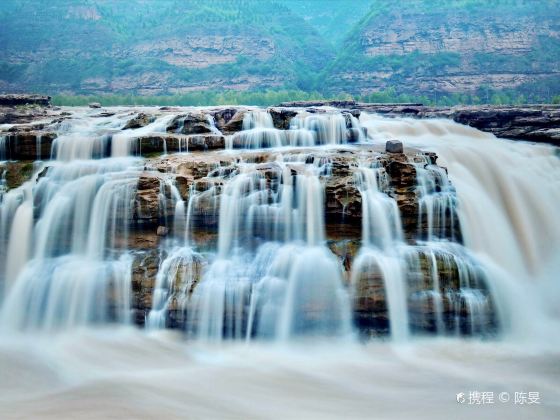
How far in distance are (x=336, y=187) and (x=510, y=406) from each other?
6.48 metres

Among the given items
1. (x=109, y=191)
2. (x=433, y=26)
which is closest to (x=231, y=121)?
(x=109, y=191)

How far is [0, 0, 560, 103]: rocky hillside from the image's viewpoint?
78.1 metres

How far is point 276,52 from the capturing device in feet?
340

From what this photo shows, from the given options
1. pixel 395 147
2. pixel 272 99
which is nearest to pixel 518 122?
pixel 395 147

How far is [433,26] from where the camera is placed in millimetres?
91312

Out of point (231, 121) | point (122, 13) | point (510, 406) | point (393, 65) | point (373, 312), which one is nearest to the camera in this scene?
point (510, 406)

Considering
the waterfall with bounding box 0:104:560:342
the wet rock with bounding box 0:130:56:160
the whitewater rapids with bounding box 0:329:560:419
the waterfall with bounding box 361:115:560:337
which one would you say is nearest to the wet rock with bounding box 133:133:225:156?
the waterfall with bounding box 0:104:560:342

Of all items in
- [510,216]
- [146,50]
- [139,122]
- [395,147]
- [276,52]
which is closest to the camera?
[510,216]

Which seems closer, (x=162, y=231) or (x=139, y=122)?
(x=162, y=231)

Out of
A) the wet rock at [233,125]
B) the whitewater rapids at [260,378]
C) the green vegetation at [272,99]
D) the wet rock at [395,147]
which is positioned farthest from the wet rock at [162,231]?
the green vegetation at [272,99]

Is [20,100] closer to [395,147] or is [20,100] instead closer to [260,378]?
[395,147]

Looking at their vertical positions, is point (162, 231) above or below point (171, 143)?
below

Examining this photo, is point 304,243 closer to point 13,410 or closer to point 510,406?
point 510,406
